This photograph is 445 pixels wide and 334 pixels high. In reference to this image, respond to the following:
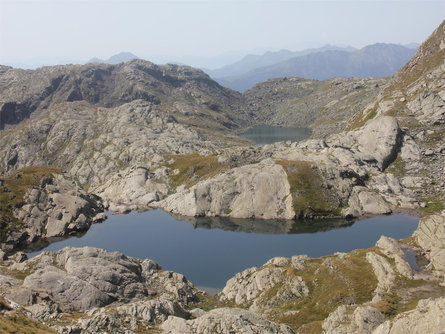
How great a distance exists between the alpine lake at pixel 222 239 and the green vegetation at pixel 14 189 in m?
17.8

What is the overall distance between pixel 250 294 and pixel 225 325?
26001 mm

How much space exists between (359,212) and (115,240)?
9422cm

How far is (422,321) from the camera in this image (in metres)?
34.8

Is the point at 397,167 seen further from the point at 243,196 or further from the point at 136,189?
the point at 136,189

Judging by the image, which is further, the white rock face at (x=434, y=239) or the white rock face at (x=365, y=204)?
the white rock face at (x=365, y=204)

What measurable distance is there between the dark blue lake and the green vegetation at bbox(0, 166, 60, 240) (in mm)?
21435

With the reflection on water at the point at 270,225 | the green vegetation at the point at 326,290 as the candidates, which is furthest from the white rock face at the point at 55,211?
the green vegetation at the point at 326,290

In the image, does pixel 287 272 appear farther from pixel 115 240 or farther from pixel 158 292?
pixel 115 240

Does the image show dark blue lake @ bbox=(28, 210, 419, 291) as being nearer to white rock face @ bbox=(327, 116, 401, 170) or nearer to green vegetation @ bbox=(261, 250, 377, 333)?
green vegetation @ bbox=(261, 250, 377, 333)

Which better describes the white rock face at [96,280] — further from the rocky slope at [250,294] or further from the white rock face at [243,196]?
the white rock face at [243,196]

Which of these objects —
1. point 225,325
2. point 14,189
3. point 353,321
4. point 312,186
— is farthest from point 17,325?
point 14,189

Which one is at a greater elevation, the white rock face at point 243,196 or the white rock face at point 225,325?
the white rock face at point 225,325

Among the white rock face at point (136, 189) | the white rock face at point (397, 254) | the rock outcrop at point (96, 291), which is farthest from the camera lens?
the white rock face at point (136, 189)

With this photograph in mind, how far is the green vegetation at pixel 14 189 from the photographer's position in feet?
417
